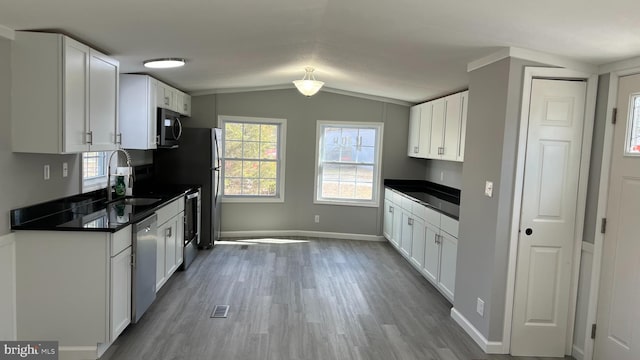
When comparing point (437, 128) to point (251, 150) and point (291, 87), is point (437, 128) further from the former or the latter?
point (251, 150)

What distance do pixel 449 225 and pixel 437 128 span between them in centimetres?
173

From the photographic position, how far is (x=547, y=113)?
10.2ft

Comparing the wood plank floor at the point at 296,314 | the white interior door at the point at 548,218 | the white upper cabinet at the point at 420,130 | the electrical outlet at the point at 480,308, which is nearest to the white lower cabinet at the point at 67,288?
the wood plank floor at the point at 296,314

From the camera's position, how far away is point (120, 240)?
2926mm

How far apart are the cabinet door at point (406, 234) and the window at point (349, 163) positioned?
47.7 inches

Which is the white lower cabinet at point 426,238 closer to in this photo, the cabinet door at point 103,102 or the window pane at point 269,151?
the window pane at point 269,151

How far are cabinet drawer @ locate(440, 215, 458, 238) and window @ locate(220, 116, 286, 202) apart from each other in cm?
318

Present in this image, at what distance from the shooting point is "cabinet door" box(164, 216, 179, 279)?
4156mm

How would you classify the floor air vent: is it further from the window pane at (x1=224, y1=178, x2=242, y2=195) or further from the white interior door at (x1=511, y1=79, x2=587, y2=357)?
the window pane at (x1=224, y1=178, x2=242, y2=195)

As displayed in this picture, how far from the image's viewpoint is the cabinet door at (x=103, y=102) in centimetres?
312

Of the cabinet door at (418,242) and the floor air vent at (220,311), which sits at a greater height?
the cabinet door at (418,242)

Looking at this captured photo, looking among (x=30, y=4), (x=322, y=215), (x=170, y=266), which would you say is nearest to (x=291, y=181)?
(x=322, y=215)

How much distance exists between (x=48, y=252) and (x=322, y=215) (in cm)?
453

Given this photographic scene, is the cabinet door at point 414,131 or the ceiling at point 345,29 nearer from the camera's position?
the ceiling at point 345,29
